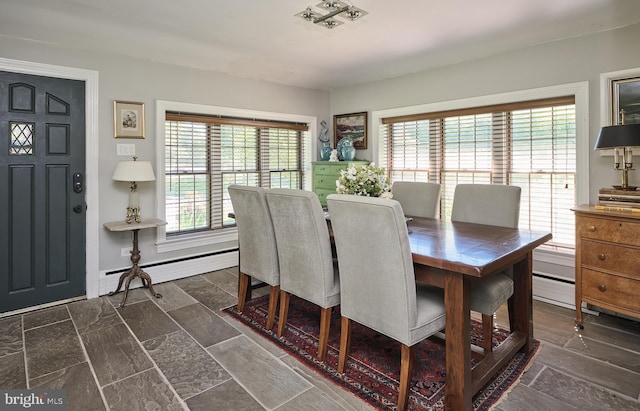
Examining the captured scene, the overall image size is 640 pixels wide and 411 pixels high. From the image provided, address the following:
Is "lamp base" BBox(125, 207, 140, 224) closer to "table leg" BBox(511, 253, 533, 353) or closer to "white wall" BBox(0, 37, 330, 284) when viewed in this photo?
"white wall" BBox(0, 37, 330, 284)

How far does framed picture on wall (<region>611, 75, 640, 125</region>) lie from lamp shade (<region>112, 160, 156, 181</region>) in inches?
160

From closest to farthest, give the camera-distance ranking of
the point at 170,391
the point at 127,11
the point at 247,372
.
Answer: the point at 170,391, the point at 247,372, the point at 127,11

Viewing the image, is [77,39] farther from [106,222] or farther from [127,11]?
[106,222]

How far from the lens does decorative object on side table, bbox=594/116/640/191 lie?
255cm

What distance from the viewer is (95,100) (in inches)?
138

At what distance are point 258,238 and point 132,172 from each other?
1.49m

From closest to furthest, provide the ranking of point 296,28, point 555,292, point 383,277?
1. point 383,277
2. point 296,28
3. point 555,292

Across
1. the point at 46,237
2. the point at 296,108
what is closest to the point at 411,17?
the point at 296,108

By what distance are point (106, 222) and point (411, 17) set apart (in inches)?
131

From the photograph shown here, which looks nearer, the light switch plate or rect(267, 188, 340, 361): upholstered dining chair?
rect(267, 188, 340, 361): upholstered dining chair

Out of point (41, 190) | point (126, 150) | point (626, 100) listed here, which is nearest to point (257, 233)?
point (126, 150)

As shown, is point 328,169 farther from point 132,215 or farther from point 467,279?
point 467,279

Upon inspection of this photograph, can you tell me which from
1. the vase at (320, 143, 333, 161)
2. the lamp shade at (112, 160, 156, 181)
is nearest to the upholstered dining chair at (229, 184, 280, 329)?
the lamp shade at (112, 160, 156, 181)

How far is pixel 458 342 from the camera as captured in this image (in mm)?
1831
